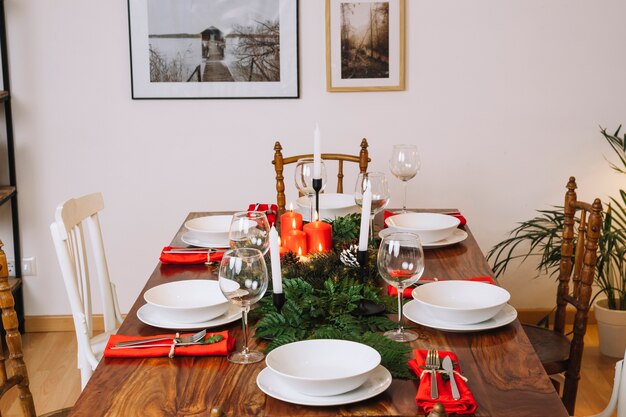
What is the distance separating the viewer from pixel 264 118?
405cm

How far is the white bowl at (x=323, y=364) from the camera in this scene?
60.0 inches

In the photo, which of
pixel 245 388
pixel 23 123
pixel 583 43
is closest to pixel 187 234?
pixel 245 388

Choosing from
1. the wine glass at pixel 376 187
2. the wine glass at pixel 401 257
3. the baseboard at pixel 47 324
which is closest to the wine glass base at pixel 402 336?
the wine glass at pixel 401 257

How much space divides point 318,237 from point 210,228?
0.66 m

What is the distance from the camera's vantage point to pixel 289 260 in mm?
2270

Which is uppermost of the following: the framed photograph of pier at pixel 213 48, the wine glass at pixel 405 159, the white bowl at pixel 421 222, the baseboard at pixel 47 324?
the framed photograph of pier at pixel 213 48

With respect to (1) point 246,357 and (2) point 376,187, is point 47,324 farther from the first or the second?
(1) point 246,357

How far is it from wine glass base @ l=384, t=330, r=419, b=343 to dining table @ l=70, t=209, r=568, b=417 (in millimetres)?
16

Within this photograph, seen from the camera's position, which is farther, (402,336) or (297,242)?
(297,242)

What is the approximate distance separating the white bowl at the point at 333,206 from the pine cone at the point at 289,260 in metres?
0.75

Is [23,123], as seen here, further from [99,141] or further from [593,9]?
[593,9]

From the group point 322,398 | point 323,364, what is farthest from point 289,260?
point 322,398

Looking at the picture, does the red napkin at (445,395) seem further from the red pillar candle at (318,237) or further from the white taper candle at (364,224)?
the red pillar candle at (318,237)

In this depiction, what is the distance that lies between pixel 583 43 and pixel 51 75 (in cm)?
252
